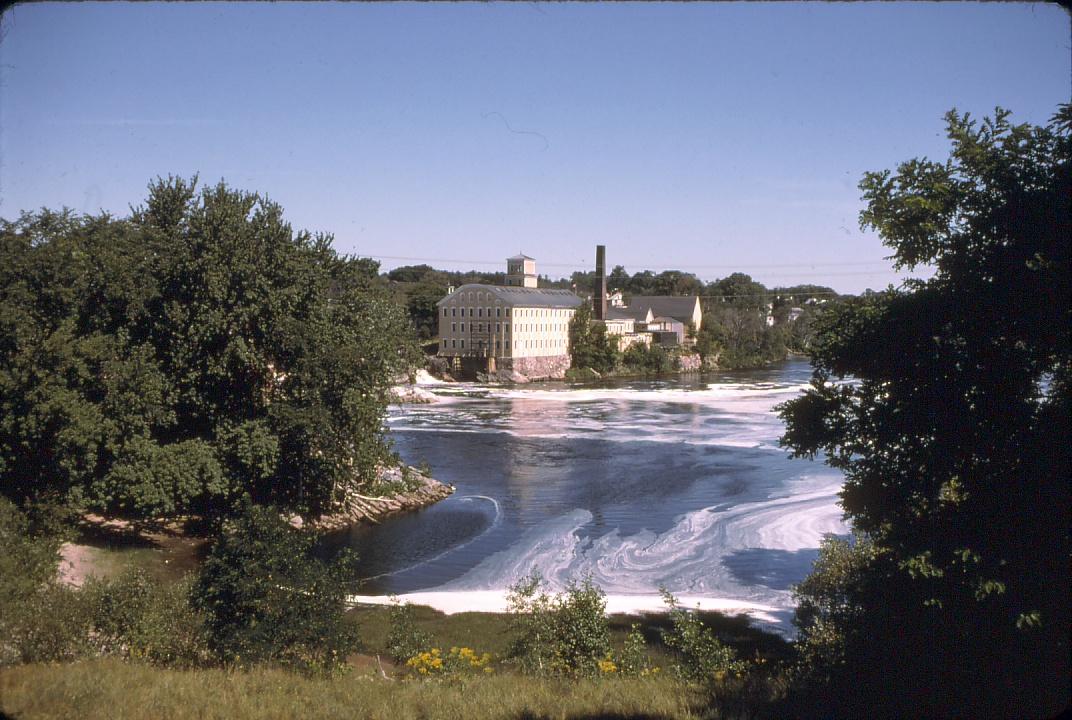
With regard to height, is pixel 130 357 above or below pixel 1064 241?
below

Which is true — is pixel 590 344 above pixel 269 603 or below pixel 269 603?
above

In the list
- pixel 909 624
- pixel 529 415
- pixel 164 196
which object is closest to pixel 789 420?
pixel 909 624

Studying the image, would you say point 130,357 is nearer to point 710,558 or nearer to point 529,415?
point 710,558

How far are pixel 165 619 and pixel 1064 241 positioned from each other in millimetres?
8390

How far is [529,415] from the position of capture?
35375mm

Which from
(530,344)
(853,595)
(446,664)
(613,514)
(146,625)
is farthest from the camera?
(530,344)

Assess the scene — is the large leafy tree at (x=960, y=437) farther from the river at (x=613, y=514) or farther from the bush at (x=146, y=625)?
the bush at (x=146, y=625)

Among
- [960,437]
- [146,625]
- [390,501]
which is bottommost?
[390,501]

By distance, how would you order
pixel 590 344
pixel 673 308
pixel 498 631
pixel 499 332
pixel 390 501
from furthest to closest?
pixel 673 308 < pixel 590 344 < pixel 499 332 < pixel 390 501 < pixel 498 631

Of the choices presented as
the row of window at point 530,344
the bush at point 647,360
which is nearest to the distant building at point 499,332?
the row of window at point 530,344

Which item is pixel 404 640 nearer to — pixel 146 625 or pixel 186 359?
pixel 146 625

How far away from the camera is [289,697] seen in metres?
5.46

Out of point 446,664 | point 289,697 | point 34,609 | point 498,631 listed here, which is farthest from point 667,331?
point 289,697

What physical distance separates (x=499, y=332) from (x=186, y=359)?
40.2 m
